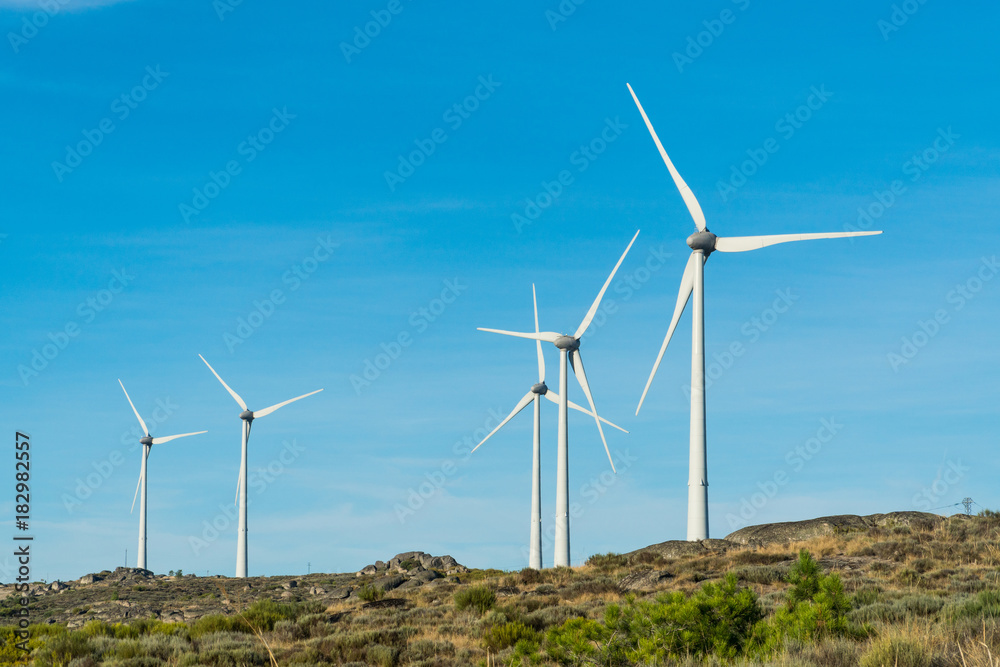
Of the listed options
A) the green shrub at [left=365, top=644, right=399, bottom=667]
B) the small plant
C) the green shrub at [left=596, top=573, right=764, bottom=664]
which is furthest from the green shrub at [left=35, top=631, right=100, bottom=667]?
the small plant

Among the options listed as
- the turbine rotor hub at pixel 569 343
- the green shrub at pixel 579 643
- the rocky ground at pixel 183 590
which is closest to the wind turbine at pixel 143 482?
the rocky ground at pixel 183 590

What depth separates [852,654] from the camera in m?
13.3

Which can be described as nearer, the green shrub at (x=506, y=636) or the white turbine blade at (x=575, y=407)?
the green shrub at (x=506, y=636)

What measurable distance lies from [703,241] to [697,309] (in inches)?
197

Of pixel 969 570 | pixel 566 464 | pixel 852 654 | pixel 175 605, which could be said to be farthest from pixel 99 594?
pixel 852 654

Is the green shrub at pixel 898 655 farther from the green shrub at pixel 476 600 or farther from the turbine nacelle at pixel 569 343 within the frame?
the turbine nacelle at pixel 569 343

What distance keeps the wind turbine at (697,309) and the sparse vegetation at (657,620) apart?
4.13 metres

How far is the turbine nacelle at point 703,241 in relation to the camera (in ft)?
174

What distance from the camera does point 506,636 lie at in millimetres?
23281

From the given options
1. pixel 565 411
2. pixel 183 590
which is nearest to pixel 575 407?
pixel 565 411

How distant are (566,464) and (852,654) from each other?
55897 millimetres

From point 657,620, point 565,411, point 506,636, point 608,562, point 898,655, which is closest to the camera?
point 898,655

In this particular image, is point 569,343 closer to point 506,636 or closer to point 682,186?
point 682,186

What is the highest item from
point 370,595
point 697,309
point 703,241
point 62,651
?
point 703,241
